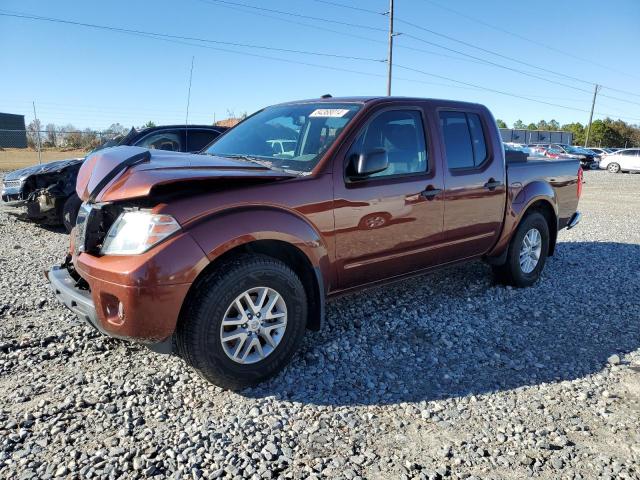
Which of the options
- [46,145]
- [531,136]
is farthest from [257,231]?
[531,136]

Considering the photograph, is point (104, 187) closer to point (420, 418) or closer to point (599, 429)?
point (420, 418)

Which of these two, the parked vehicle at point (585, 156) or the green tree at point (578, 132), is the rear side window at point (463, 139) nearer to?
the parked vehicle at point (585, 156)

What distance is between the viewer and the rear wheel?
30719mm

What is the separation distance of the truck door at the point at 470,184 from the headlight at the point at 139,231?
2.46 m

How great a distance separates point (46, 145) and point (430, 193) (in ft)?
98.5

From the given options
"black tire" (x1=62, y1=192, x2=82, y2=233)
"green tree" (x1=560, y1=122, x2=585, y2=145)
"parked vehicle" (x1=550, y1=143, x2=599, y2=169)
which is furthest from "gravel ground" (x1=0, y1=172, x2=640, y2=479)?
"green tree" (x1=560, y1=122, x2=585, y2=145)

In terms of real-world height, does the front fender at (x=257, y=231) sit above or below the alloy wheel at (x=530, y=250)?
above

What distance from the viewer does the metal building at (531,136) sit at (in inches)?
2105

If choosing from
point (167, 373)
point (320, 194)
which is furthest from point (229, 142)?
point (167, 373)

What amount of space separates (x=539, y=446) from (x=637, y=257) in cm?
564

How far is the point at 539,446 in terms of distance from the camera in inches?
103

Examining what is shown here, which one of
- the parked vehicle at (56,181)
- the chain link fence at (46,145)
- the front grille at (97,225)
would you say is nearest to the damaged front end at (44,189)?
the parked vehicle at (56,181)

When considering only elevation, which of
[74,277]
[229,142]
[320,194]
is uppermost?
[229,142]

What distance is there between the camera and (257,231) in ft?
9.71
